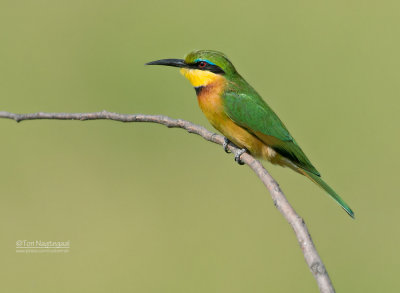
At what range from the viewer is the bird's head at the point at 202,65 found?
7.88 ft

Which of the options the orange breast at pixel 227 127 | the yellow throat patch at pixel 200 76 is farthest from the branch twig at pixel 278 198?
the yellow throat patch at pixel 200 76

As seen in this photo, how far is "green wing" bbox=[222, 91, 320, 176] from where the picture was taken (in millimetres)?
2354

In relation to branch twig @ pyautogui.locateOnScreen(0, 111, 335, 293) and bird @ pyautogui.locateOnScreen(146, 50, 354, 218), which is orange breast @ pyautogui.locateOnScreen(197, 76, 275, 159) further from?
branch twig @ pyautogui.locateOnScreen(0, 111, 335, 293)

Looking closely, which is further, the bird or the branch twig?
the bird

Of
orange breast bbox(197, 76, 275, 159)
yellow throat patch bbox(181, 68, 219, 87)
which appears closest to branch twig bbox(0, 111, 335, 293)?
orange breast bbox(197, 76, 275, 159)

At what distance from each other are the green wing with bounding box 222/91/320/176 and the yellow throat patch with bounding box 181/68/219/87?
10cm

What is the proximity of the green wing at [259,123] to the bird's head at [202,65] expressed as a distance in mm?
113

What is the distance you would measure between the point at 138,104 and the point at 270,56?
3.65 feet

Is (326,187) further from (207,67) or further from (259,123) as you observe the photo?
(207,67)

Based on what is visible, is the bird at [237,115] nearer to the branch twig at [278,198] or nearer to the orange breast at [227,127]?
the orange breast at [227,127]

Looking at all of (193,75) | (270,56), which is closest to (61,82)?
(270,56)

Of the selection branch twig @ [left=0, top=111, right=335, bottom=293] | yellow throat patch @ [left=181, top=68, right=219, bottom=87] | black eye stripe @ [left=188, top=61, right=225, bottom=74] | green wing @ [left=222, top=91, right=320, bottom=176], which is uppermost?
black eye stripe @ [left=188, top=61, right=225, bottom=74]

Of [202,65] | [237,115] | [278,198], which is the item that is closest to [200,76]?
[202,65]

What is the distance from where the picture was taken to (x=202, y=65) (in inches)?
95.0
